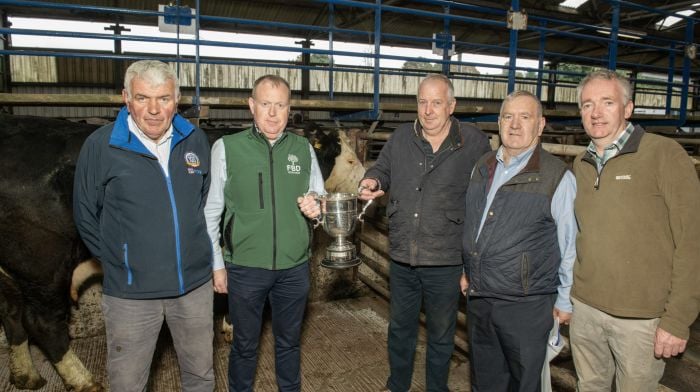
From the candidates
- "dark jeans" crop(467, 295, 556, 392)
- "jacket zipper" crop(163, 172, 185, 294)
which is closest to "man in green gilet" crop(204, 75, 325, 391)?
"jacket zipper" crop(163, 172, 185, 294)

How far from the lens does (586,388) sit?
6.91ft

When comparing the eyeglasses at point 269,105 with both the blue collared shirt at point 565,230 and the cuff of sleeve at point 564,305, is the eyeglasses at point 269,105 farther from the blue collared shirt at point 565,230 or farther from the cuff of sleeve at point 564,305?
the cuff of sleeve at point 564,305

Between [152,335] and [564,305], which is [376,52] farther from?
[152,335]

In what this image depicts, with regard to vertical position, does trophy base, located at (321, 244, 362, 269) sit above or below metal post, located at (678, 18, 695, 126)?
below

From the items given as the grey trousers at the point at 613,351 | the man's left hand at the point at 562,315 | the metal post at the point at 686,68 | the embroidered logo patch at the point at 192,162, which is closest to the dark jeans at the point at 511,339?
the man's left hand at the point at 562,315

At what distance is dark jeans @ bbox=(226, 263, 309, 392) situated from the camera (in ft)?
7.91

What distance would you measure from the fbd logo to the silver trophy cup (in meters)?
0.21

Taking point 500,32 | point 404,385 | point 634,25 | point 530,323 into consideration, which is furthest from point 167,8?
point 634,25

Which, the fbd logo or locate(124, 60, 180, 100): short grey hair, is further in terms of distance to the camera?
the fbd logo

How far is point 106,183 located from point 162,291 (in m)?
0.53

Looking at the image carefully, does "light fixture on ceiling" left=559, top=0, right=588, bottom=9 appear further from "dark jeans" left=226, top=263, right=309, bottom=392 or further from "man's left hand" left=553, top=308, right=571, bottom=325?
"dark jeans" left=226, top=263, right=309, bottom=392

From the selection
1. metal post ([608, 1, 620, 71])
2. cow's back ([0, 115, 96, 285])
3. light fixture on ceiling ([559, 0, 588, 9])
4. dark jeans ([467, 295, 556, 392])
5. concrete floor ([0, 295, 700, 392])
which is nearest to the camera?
dark jeans ([467, 295, 556, 392])

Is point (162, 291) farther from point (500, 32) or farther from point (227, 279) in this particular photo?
point (500, 32)

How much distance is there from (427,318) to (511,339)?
67 cm
